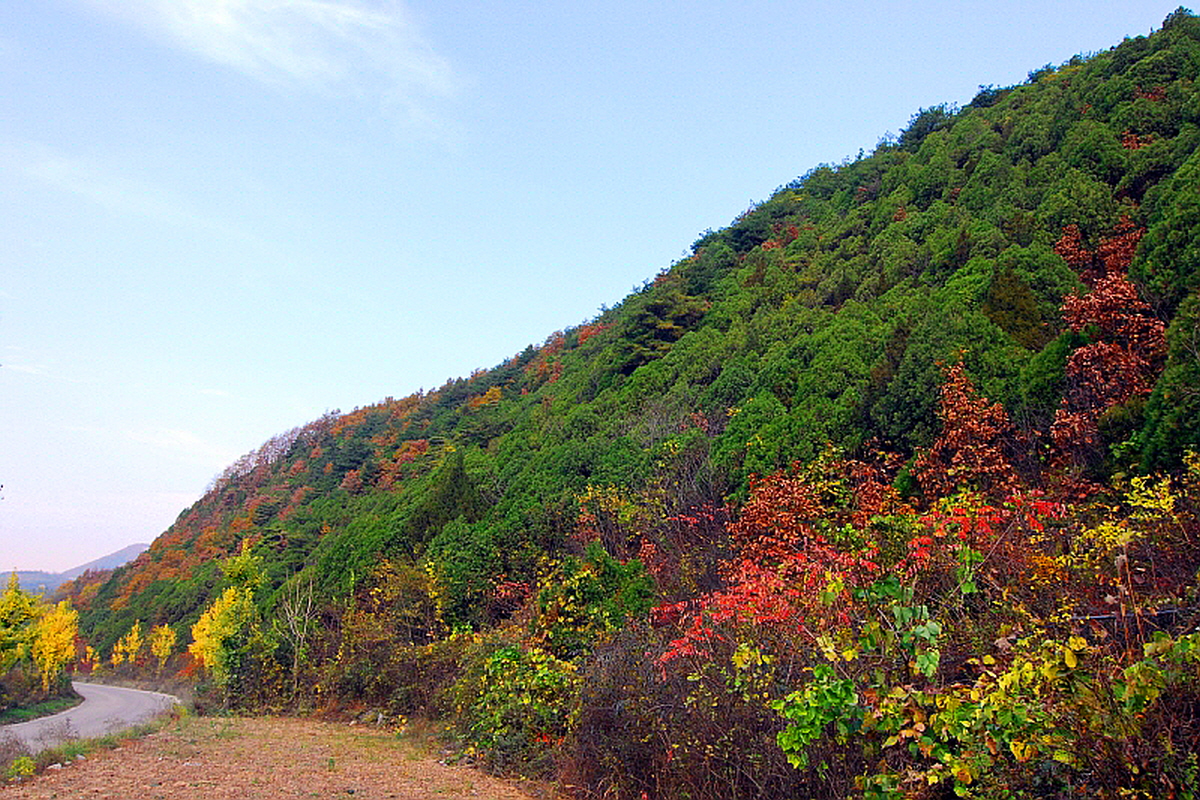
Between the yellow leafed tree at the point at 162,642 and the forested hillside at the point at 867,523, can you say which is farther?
the yellow leafed tree at the point at 162,642

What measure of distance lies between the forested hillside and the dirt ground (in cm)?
98

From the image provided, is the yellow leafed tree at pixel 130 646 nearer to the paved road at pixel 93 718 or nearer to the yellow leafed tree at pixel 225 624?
the paved road at pixel 93 718

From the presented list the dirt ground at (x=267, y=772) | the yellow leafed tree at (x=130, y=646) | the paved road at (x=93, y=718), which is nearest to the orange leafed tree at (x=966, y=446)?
the dirt ground at (x=267, y=772)

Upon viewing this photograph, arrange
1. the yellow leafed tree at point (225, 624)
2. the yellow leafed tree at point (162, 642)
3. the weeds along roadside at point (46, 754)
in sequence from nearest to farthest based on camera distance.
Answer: the weeds along roadside at point (46, 754), the yellow leafed tree at point (225, 624), the yellow leafed tree at point (162, 642)

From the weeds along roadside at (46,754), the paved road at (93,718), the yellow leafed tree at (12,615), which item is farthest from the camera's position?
the yellow leafed tree at (12,615)

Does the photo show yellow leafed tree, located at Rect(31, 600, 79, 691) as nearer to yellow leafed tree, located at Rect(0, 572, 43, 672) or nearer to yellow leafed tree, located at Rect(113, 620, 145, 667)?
yellow leafed tree, located at Rect(0, 572, 43, 672)

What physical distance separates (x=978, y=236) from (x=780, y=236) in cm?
1607

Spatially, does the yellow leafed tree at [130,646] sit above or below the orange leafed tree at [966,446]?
below

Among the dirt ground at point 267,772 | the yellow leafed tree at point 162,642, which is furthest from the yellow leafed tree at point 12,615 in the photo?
the yellow leafed tree at point 162,642

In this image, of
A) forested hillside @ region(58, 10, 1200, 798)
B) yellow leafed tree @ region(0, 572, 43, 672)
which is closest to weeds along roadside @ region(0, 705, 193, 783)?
forested hillside @ region(58, 10, 1200, 798)

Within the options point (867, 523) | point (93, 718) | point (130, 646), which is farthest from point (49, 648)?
point (867, 523)

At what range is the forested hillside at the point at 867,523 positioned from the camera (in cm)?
357

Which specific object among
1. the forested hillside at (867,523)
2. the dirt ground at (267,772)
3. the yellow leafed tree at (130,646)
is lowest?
the yellow leafed tree at (130,646)

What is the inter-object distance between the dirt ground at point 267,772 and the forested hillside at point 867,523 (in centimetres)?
98
